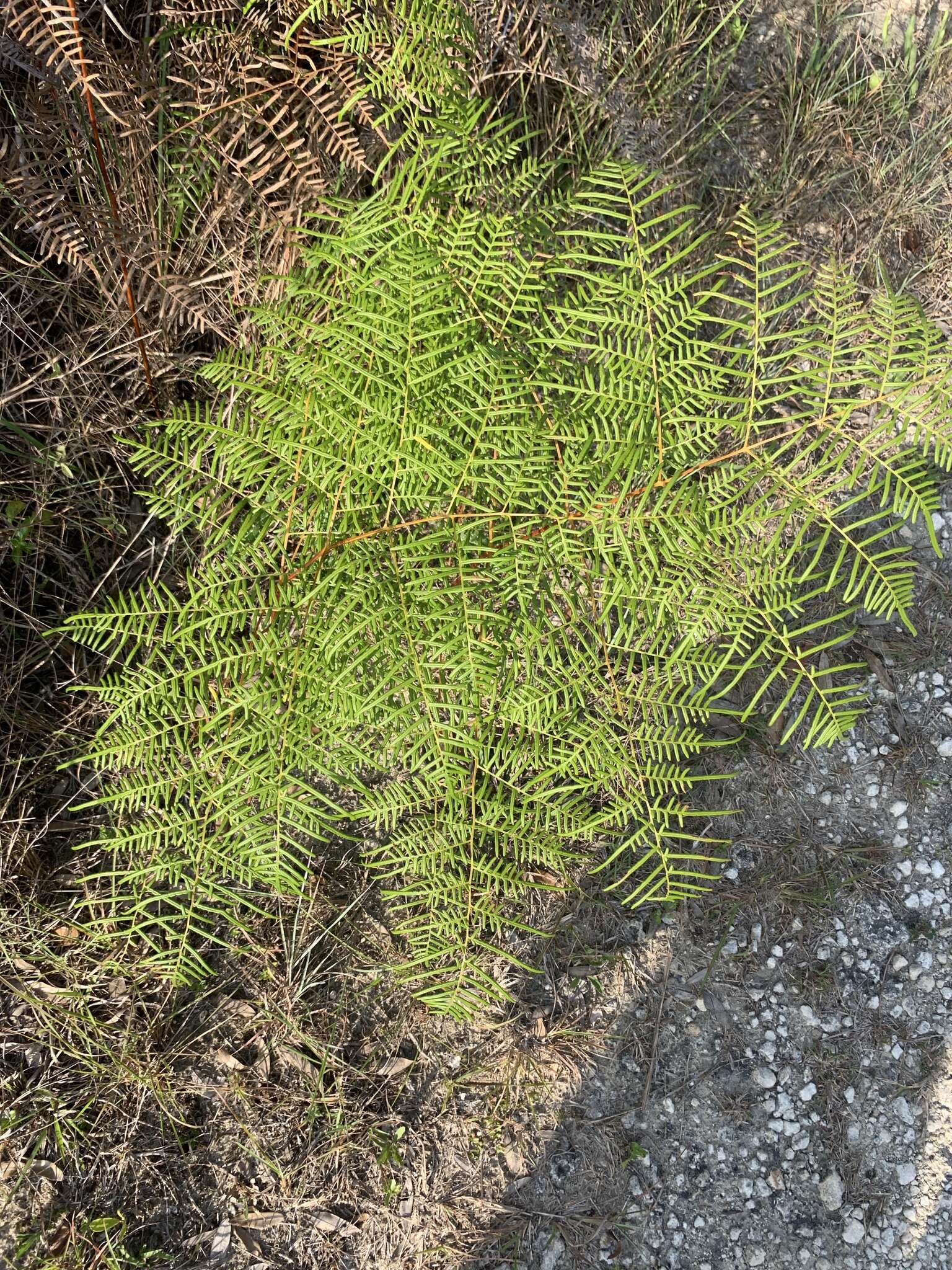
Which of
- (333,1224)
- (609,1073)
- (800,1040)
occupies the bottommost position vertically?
(333,1224)

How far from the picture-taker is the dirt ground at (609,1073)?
4.44 ft

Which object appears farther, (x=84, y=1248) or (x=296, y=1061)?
(x=296, y=1061)

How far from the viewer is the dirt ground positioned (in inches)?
53.3

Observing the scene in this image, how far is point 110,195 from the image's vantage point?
3.62 ft

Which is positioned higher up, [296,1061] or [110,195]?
[110,195]

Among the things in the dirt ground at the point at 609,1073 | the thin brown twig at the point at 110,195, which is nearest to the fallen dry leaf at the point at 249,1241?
the dirt ground at the point at 609,1073

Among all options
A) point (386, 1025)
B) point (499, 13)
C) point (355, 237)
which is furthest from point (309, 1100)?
point (499, 13)

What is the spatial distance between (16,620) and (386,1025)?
2.58ft

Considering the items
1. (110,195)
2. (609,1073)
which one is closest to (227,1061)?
(609,1073)

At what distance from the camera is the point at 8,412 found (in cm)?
127

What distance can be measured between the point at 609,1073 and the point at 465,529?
3.16 ft

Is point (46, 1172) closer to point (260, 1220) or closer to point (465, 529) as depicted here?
point (260, 1220)

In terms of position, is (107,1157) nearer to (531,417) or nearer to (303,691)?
(303,691)

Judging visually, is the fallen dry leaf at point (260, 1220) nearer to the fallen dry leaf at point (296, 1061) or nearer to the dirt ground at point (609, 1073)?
the dirt ground at point (609, 1073)
